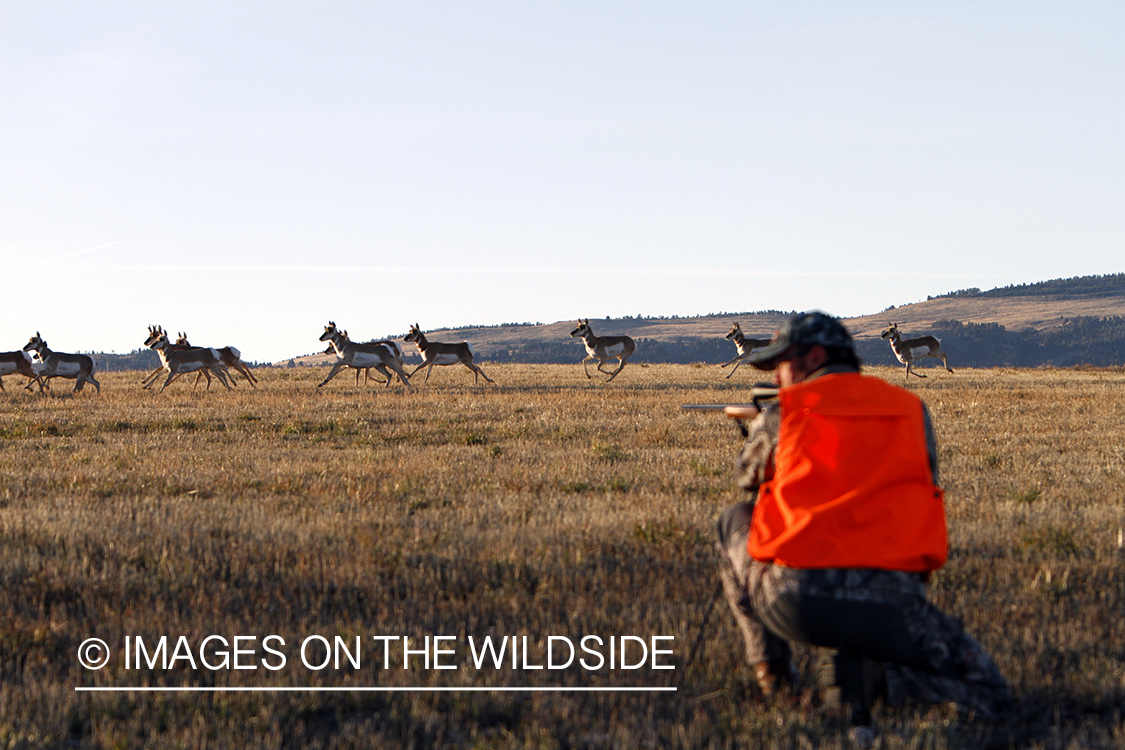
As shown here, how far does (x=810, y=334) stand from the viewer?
4.11m

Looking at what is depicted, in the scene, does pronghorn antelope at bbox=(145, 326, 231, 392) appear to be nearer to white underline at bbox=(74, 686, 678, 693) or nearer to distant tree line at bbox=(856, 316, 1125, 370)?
white underline at bbox=(74, 686, 678, 693)

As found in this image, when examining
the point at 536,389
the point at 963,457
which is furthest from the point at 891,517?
the point at 536,389

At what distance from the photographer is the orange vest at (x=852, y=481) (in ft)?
12.1

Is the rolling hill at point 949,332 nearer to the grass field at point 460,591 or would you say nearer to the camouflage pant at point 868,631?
the grass field at point 460,591

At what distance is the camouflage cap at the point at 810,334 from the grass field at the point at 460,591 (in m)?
1.49

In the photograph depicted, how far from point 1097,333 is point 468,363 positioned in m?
152

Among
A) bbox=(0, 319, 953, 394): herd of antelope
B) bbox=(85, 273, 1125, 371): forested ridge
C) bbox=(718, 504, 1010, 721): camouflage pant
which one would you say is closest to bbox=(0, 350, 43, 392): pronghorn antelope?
bbox=(0, 319, 953, 394): herd of antelope

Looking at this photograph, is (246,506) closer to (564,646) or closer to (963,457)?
(564,646)

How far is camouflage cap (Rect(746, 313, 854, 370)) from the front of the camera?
4078 mm

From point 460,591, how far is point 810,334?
9.56ft

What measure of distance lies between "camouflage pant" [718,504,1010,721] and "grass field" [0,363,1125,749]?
0.15 m

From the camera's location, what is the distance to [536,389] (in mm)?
26000

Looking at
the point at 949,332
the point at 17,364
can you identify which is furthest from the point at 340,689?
the point at 949,332

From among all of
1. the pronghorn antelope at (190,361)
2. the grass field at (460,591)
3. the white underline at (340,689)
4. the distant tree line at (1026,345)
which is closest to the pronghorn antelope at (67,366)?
the pronghorn antelope at (190,361)
